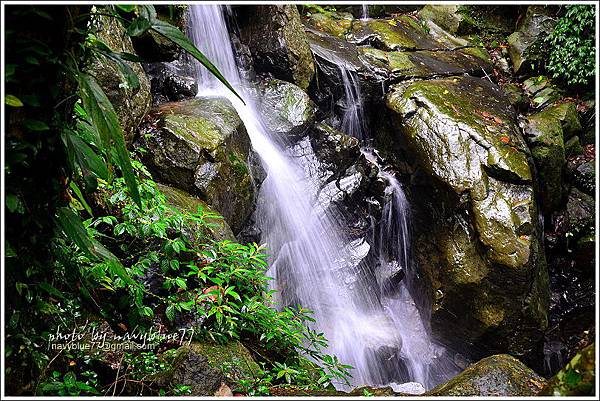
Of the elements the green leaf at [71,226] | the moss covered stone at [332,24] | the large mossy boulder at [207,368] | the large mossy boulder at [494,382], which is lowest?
the large mossy boulder at [494,382]

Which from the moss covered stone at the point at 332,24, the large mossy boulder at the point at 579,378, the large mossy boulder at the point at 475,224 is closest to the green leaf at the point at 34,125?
the large mossy boulder at the point at 579,378

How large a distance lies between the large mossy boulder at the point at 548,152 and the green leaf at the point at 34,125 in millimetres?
7258

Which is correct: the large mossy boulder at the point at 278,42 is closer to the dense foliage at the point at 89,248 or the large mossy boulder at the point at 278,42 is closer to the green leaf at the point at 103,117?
the dense foliage at the point at 89,248

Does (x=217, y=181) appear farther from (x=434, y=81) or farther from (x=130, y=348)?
(x=434, y=81)

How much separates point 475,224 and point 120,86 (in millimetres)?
4536

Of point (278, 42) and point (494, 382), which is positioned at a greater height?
point (278, 42)

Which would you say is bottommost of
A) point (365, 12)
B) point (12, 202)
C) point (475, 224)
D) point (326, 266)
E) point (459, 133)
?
point (326, 266)

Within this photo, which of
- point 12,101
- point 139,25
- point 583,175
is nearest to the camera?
point 12,101

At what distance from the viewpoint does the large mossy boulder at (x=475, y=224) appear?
5.88m

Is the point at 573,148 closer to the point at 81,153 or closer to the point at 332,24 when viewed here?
the point at 332,24

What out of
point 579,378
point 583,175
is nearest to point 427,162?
point 583,175

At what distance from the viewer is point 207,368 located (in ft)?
8.11

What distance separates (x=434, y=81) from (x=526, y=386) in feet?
19.6

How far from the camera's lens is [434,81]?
7.55m
